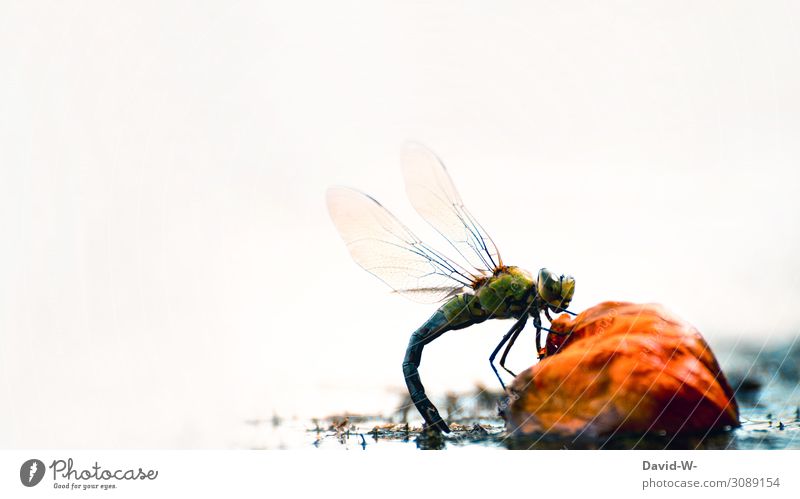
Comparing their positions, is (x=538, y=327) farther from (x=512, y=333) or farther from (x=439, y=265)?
(x=439, y=265)

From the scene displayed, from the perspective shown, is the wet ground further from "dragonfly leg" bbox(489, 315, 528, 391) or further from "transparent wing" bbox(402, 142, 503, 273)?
"transparent wing" bbox(402, 142, 503, 273)

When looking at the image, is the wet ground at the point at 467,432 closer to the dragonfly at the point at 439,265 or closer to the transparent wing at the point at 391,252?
the dragonfly at the point at 439,265

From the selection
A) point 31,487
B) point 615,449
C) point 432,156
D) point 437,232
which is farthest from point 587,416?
point 31,487

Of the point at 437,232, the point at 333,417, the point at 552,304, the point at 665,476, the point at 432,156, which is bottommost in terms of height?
the point at 665,476

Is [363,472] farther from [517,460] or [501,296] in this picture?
[501,296]

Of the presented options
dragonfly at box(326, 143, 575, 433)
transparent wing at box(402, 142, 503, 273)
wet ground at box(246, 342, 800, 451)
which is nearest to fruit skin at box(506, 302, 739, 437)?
wet ground at box(246, 342, 800, 451)

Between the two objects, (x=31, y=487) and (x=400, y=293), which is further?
(x=400, y=293)

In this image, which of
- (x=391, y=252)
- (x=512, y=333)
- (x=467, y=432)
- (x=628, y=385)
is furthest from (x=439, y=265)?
(x=628, y=385)
